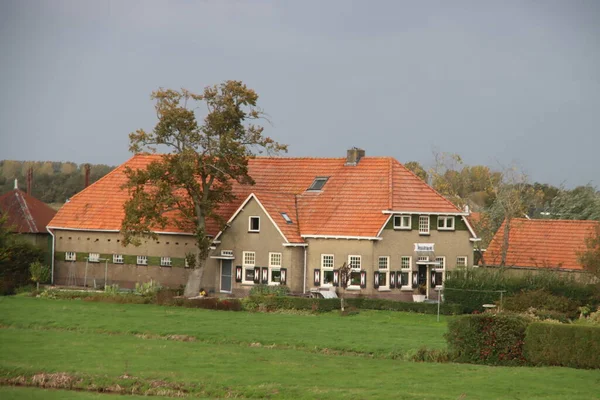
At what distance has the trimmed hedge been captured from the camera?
30.7 metres

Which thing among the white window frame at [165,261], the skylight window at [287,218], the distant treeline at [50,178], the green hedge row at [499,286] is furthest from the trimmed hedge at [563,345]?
the distant treeline at [50,178]

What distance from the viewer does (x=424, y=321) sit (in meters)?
45.1

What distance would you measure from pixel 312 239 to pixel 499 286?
412 inches

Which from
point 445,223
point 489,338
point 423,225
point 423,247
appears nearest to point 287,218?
point 423,225

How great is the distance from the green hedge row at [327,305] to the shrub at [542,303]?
273cm

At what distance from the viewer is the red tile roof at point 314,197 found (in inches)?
2098

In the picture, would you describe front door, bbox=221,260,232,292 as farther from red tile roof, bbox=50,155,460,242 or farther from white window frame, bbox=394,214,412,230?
white window frame, bbox=394,214,412,230

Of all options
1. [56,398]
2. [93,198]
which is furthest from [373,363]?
[93,198]

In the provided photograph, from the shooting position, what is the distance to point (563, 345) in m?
31.0

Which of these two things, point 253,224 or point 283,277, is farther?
point 253,224

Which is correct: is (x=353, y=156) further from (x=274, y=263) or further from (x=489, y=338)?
(x=489, y=338)

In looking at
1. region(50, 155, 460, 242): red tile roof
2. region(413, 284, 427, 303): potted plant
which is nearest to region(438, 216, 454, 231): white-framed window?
region(50, 155, 460, 242): red tile roof

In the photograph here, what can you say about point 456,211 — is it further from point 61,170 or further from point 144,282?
point 61,170

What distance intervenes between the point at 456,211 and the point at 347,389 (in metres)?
28.3
